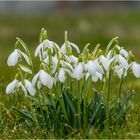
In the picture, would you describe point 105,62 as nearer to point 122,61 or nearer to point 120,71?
point 122,61

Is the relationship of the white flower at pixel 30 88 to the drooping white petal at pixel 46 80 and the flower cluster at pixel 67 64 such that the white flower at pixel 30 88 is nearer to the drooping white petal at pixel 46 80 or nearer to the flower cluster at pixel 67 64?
the flower cluster at pixel 67 64

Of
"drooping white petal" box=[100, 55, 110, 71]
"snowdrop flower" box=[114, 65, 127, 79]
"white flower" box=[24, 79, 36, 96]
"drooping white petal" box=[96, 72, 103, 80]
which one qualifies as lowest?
"white flower" box=[24, 79, 36, 96]

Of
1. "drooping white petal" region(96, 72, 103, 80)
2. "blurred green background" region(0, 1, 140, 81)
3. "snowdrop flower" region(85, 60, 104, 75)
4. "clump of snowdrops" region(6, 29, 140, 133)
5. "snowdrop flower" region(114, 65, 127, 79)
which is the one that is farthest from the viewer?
"blurred green background" region(0, 1, 140, 81)

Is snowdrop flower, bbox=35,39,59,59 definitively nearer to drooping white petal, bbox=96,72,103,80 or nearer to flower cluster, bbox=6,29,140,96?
flower cluster, bbox=6,29,140,96

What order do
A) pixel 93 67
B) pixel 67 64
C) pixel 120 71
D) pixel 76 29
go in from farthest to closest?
pixel 76 29 → pixel 120 71 → pixel 67 64 → pixel 93 67

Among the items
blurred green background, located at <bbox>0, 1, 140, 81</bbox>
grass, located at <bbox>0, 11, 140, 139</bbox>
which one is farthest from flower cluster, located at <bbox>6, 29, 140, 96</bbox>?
blurred green background, located at <bbox>0, 1, 140, 81</bbox>

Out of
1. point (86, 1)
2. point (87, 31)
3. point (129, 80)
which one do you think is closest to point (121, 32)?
point (87, 31)

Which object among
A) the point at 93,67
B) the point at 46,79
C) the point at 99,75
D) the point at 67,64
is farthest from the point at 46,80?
the point at 99,75

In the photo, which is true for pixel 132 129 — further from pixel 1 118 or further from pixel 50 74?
pixel 1 118
